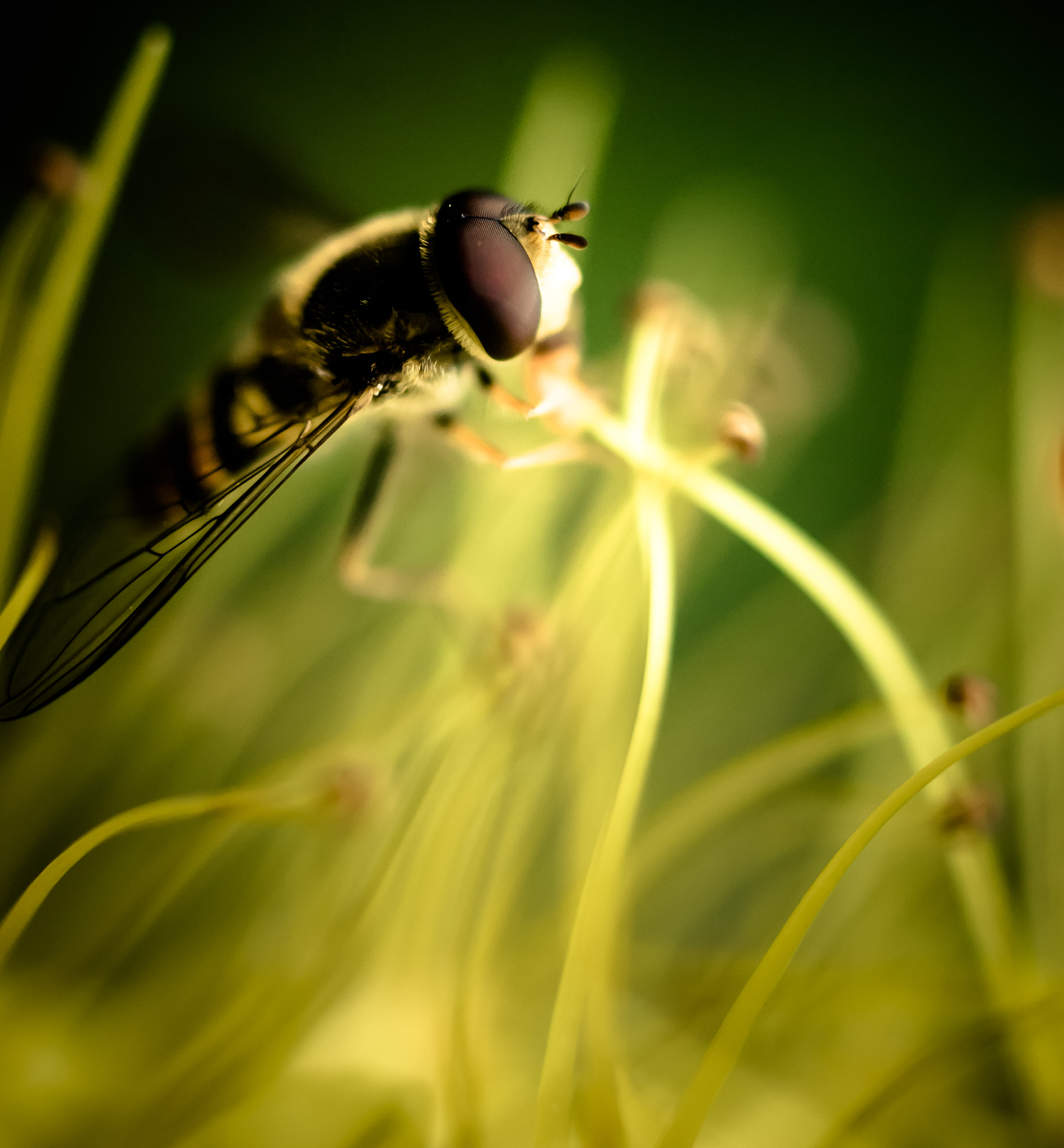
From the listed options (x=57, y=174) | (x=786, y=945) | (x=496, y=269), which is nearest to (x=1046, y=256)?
(x=496, y=269)

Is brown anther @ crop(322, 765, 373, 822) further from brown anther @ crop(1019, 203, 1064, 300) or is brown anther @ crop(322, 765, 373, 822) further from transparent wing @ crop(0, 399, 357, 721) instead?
brown anther @ crop(1019, 203, 1064, 300)

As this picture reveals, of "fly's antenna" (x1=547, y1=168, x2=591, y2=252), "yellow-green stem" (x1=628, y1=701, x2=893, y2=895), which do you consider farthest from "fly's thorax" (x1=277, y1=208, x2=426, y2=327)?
"yellow-green stem" (x1=628, y1=701, x2=893, y2=895)

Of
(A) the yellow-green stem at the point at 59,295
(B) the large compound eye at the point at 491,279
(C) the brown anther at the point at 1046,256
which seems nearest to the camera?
(B) the large compound eye at the point at 491,279

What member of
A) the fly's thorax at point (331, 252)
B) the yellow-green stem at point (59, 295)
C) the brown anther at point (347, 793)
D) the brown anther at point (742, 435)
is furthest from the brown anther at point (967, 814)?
the yellow-green stem at point (59, 295)

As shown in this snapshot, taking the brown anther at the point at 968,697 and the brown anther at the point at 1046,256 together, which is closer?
the brown anther at the point at 968,697

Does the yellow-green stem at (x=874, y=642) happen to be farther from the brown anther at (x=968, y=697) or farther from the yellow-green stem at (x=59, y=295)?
the yellow-green stem at (x=59, y=295)

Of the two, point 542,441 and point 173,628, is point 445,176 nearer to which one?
point 542,441
